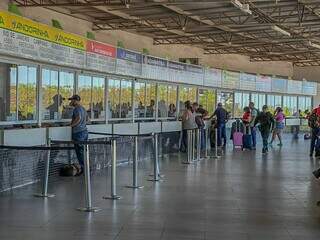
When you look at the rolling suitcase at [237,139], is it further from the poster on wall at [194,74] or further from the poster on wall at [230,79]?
the poster on wall at [230,79]

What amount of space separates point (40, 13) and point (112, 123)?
16.3ft

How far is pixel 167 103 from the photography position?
19609mm

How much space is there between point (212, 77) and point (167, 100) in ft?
12.9

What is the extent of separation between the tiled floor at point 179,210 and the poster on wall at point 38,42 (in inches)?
94.5

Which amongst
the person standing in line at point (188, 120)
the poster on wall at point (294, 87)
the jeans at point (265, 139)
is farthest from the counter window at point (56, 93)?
the poster on wall at point (294, 87)

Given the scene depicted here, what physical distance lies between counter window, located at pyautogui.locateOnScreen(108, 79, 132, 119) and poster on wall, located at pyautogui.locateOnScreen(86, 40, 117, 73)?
83 cm

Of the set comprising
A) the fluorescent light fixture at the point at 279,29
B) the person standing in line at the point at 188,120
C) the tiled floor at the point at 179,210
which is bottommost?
the tiled floor at the point at 179,210

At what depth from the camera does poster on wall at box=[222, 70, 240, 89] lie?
24188 millimetres

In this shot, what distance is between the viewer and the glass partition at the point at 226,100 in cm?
2476

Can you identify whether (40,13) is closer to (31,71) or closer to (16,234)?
(31,71)

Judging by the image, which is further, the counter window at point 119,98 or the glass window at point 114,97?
the counter window at point 119,98

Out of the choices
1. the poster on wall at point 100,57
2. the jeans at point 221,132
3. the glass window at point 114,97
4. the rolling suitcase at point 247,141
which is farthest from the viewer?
the rolling suitcase at point 247,141

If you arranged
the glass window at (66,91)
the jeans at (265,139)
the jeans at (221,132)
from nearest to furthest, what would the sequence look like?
the glass window at (66,91)
the jeans at (265,139)
the jeans at (221,132)

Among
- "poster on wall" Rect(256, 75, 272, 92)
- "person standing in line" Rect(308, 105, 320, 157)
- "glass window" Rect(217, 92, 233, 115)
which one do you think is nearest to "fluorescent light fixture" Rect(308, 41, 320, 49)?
"poster on wall" Rect(256, 75, 272, 92)
